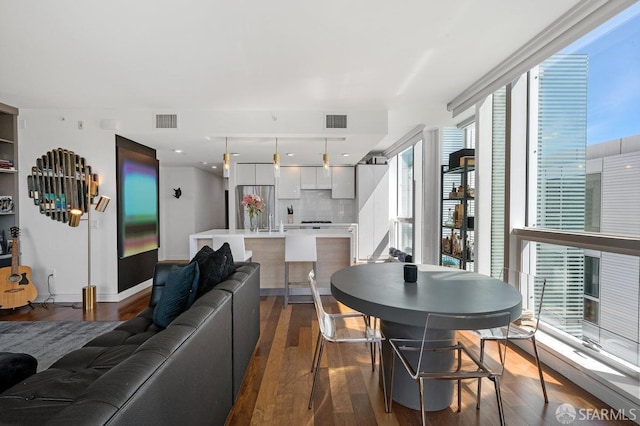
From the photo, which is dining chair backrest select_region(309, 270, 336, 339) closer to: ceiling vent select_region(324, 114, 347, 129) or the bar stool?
the bar stool

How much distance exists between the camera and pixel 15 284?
4098 millimetres

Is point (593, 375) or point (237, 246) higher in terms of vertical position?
point (237, 246)

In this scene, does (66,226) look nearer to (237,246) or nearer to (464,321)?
(237,246)

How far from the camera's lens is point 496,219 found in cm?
350

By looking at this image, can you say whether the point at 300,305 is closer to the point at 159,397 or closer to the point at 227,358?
the point at 227,358

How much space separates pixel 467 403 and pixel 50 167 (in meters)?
5.61

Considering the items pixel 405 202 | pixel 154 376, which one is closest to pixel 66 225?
pixel 154 376

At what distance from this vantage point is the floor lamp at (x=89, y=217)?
13.7 feet

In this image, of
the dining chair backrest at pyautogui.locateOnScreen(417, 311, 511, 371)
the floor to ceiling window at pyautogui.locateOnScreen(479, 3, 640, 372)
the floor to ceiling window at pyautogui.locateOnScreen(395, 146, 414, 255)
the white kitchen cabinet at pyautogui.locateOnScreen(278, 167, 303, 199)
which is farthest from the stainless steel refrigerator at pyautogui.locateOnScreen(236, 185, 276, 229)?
the dining chair backrest at pyautogui.locateOnScreen(417, 311, 511, 371)

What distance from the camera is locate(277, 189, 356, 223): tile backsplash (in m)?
7.73

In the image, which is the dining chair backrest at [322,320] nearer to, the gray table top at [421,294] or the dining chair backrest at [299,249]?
the gray table top at [421,294]

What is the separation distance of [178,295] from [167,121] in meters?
3.12

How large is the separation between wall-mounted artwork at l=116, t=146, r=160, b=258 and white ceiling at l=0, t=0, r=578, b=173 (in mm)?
622

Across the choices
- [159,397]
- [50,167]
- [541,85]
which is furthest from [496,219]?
[50,167]
